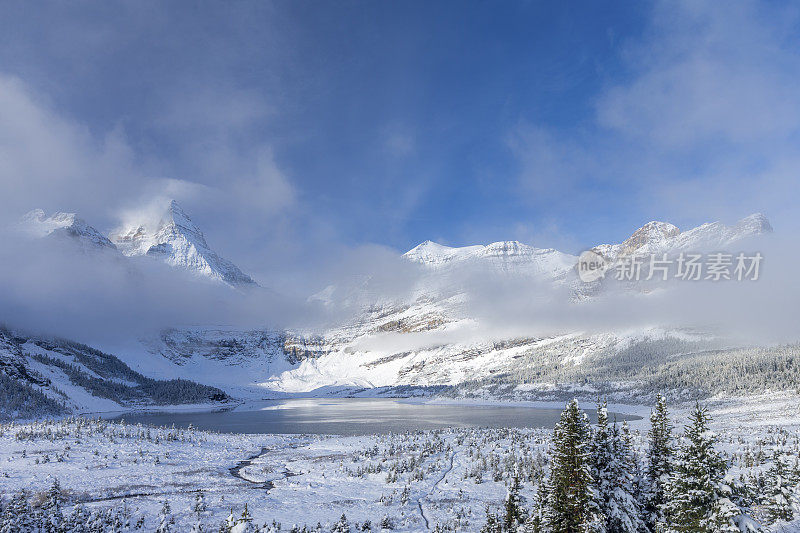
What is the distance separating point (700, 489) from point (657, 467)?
33.2 ft

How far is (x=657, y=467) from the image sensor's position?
2680cm

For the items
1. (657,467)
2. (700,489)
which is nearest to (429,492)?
(657,467)

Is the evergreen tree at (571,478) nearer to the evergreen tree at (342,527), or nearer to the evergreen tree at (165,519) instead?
the evergreen tree at (342,527)

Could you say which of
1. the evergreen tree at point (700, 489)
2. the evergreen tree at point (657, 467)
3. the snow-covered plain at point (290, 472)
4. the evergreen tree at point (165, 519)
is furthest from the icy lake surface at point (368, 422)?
the evergreen tree at point (700, 489)

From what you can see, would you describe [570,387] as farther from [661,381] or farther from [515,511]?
[515,511]

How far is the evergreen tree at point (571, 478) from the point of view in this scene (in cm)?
Answer: 1856

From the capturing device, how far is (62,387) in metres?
188

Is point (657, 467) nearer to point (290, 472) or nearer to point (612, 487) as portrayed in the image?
point (612, 487)

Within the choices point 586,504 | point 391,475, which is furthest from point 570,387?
point 586,504

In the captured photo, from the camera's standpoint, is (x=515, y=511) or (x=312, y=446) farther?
(x=312, y=446)

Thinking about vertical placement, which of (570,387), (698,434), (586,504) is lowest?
(570,387)

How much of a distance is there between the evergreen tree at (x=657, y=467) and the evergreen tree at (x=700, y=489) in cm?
563

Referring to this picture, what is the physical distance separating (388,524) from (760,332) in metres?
235

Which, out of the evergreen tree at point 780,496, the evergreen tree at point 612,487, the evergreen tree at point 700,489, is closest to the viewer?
the evergreen tree at point 700,489
